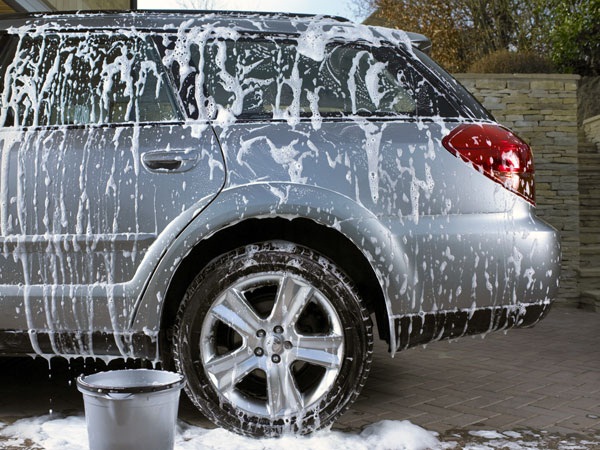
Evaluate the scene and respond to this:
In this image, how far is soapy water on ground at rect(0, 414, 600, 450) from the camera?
323 centimetres

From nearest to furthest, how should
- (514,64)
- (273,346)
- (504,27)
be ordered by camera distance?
1. (273,346)
2. (514,64)
3. (504,27)

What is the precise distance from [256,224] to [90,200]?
0.73 m

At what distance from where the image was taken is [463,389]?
446 cm

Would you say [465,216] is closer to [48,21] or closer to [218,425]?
[218,425]

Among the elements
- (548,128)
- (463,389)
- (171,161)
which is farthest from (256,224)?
(548,128)

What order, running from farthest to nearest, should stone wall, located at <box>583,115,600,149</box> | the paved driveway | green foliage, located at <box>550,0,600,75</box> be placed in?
1. green foliage, located at <box>550,0,600,75</box>
2. stone wall, located at <box>583,115,600,149</box>
3. the paved driveway

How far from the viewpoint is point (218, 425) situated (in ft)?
10.8

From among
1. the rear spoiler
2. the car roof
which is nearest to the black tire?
the car roof

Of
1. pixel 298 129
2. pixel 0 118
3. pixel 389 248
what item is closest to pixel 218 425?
pixel 389 248

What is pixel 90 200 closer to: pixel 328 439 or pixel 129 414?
pixel 129 414

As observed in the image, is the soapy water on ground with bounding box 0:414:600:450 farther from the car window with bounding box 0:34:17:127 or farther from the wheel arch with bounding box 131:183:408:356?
the car window with bounding box 0:34:17:127

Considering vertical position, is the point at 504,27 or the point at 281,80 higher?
the point at 504,27

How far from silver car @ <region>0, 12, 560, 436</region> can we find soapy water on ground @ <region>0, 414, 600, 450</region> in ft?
0.28

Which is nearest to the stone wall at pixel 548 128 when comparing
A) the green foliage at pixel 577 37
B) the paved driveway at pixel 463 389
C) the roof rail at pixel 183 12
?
the paved driveway at pixel 463 389
